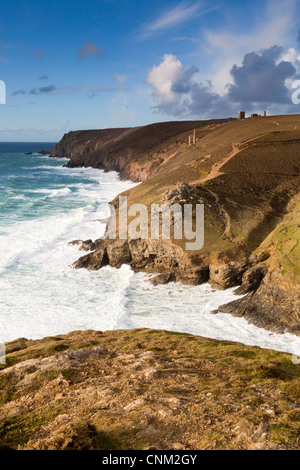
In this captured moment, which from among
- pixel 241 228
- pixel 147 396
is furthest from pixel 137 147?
pixel 147 396

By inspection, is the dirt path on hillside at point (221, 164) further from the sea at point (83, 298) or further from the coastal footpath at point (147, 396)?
the coastal footpath at point (147, 396)

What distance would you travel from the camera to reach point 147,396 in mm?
9195

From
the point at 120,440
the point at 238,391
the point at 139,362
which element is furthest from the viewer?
the point at 139,362

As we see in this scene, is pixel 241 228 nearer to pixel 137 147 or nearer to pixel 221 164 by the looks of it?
pixel 221 164

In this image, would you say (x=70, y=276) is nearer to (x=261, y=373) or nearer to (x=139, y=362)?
(x=139, y=362)

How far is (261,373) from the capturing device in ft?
35.8

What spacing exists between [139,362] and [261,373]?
398 cm

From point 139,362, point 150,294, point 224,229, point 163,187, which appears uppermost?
point 163,187

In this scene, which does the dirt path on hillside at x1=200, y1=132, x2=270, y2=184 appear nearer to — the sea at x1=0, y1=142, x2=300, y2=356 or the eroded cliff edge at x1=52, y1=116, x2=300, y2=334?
the eroded cliff edge at x1=52, y1=116, x2=300, y2=334

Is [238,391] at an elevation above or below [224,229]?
below

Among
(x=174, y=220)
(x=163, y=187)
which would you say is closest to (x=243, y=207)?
(x=174, y=220)

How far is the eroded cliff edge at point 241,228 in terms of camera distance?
22953mm

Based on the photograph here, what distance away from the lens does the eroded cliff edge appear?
23.0 metres

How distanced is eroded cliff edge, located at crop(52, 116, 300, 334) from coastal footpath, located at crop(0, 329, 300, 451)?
977 centimetres
